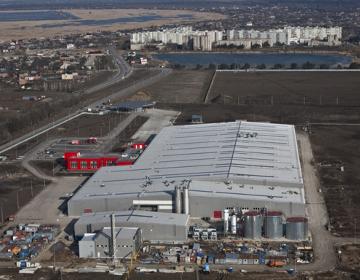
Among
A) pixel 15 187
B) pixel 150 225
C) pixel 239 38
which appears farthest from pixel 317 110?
pixel 239 38

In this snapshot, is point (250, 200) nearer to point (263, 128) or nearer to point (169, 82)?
point (263, 128)

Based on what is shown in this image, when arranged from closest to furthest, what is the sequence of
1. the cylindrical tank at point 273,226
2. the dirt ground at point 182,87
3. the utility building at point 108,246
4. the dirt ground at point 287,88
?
the utility building at point 108,246 → the cylindrical tank at point 273,226 → the dirt ground at point 287,88 → the dirt ground at point 182,87

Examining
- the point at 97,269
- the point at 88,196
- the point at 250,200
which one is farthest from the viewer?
the point at 88,196

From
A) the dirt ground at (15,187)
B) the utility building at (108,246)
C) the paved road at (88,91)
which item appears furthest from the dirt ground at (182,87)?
the utility building at (108,246)

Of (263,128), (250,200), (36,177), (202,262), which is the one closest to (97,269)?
(202,262)

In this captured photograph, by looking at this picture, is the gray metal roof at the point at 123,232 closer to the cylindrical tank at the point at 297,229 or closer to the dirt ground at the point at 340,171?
the cylindrical tank at the point at 297,229

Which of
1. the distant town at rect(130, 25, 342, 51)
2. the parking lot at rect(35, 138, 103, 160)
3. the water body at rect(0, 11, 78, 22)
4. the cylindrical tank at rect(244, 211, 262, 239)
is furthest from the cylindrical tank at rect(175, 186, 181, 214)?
the water body at rect(0, 11, 78, 22)
